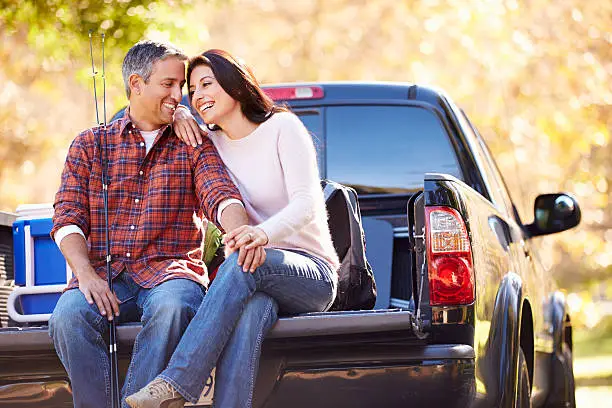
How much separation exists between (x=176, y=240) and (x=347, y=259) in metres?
0.75

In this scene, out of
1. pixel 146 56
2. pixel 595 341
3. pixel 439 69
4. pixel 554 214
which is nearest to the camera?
pixel 146 56

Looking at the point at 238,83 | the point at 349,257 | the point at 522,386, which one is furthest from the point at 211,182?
the point at 522,386

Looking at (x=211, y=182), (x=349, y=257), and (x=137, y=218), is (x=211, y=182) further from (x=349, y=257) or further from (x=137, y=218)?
(x=349, y=257)

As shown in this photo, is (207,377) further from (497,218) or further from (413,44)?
(413,44)

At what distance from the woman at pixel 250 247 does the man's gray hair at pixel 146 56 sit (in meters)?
0.11

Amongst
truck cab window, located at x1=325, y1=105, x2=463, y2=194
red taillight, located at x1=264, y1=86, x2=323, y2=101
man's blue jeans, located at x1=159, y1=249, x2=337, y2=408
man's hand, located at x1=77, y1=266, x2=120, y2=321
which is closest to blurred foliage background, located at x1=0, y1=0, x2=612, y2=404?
red taillight, located at x1=264, y1=86, x2=323, y2=101

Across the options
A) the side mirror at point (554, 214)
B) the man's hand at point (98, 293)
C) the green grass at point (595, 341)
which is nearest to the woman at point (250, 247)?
the man's hand at point (98, 293)

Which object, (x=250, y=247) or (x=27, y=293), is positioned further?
A: (x=27, y=293)

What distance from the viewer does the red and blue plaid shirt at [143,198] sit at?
15.3 ft

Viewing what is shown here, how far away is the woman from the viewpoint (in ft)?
13.4

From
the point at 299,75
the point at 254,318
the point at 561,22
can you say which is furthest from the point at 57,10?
the point at 299,75

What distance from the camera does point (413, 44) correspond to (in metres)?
18.9

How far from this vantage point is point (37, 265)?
522cm

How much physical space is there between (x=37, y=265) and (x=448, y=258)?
6.55ft
